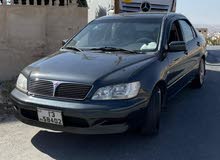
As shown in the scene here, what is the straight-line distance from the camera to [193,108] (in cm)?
593

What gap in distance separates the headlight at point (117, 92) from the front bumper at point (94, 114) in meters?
0.06

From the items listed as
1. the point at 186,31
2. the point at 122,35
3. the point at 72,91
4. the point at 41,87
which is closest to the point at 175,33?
the point at 186,31

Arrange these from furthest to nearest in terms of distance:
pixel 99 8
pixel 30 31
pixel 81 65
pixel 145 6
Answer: pixel 99 8 → pixel 145 6 → pixel 30 31 → pixel 81 65

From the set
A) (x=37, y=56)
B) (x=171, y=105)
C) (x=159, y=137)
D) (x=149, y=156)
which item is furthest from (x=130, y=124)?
(x=37, y=56)

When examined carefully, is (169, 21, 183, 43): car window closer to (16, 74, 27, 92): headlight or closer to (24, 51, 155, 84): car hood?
(24, 51, 155, 84): car hood

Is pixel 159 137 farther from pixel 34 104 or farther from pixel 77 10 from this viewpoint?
pixel 77 10

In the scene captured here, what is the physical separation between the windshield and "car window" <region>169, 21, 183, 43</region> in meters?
0.25

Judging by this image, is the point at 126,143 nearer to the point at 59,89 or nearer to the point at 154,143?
the point at 154,143

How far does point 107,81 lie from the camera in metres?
4.01

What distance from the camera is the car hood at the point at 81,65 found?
4.08 m

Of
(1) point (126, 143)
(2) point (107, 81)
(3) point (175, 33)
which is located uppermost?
(3) point (175, 33)

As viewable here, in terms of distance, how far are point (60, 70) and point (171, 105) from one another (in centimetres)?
245

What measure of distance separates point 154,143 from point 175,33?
6.39ft

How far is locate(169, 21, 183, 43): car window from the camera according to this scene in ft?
18.0
